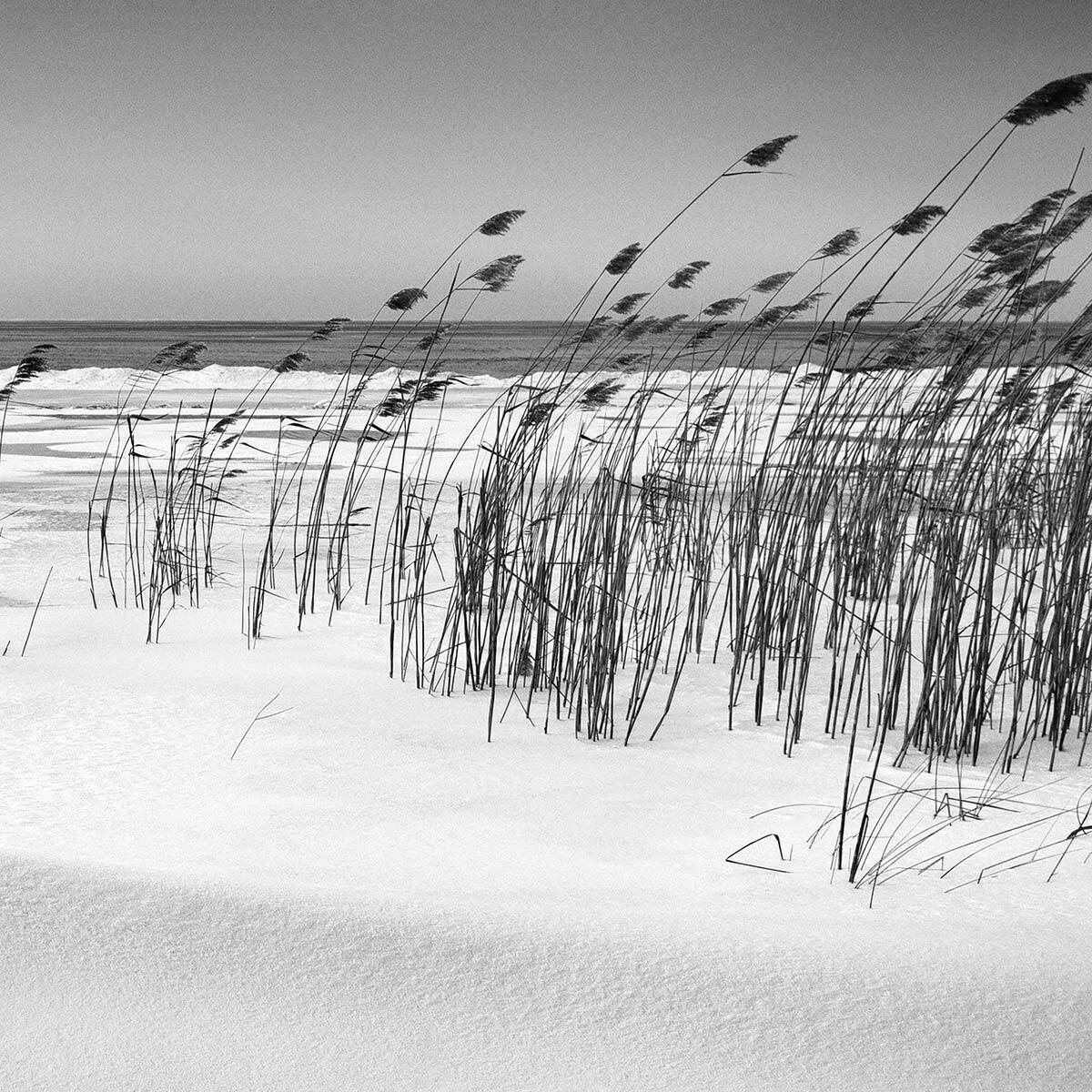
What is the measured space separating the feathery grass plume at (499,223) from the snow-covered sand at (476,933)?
4.22ft

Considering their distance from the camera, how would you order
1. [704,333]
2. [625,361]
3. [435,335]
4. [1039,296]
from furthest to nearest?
[625,361], [704,333], [435,335], [1039,296]

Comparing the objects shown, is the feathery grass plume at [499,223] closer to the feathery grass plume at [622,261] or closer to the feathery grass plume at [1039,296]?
the feathery grass plume at [622,261]

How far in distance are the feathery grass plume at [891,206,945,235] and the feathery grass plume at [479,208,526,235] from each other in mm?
865

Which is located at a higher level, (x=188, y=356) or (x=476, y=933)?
(x=188, y=356)

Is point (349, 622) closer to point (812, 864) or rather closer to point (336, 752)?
point (336, 752)

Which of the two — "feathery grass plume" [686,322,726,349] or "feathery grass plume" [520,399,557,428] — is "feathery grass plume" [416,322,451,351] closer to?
"feathery grass plume" [520,399,557,428]

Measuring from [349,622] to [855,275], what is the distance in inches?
64.9

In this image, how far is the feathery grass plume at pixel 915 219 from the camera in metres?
2.35

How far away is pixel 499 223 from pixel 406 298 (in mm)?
359

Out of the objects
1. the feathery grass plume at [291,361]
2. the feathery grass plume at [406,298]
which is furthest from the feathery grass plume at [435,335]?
the feathery grass plume at [291,361]

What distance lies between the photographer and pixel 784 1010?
113 cm

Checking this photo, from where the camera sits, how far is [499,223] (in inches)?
105

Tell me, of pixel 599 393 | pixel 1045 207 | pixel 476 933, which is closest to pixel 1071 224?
pixel 1045 207

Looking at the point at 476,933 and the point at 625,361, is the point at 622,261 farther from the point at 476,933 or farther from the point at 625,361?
the point at 476,933
